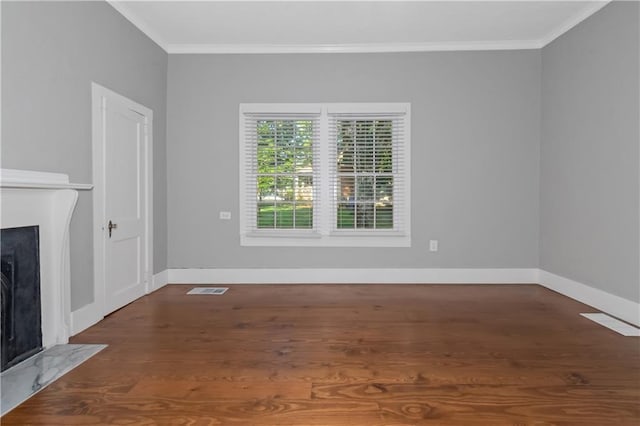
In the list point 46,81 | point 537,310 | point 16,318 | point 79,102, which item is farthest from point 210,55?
point 537,310

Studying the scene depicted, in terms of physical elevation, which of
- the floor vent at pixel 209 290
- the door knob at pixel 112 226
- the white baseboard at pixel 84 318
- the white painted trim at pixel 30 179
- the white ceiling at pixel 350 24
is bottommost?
the floor vent at pixel 209 290

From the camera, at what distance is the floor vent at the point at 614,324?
10.6 feet

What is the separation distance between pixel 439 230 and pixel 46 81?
179 inches

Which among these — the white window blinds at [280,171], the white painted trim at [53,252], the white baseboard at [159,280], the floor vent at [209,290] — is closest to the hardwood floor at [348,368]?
the white painted trim at [53,252]

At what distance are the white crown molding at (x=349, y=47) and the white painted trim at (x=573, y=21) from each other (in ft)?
0.50

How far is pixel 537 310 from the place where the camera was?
389 cm

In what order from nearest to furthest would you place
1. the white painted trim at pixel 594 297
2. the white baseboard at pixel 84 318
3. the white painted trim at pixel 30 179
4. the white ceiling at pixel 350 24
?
the white painted trim at pixel 30 179
the white baseboard at pixel 84 318
the white painted trim at pixel 594 297
the white ceiling at pixel 350 24

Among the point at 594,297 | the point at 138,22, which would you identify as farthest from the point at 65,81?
the point at 594,297

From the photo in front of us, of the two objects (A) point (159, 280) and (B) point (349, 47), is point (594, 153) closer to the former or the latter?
(B) point (349, 47)

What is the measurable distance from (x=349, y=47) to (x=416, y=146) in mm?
1618

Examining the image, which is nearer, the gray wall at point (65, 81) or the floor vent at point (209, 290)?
the gray wall at point (65, 81)

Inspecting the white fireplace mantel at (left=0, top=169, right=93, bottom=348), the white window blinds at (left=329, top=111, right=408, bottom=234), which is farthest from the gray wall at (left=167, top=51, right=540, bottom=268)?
the white fireplace mantel at (left=0, top=169, right=93, bottom=348)

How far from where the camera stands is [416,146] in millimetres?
5082

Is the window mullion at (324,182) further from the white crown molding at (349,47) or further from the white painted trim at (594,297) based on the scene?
the white painted trim at (594,297)
